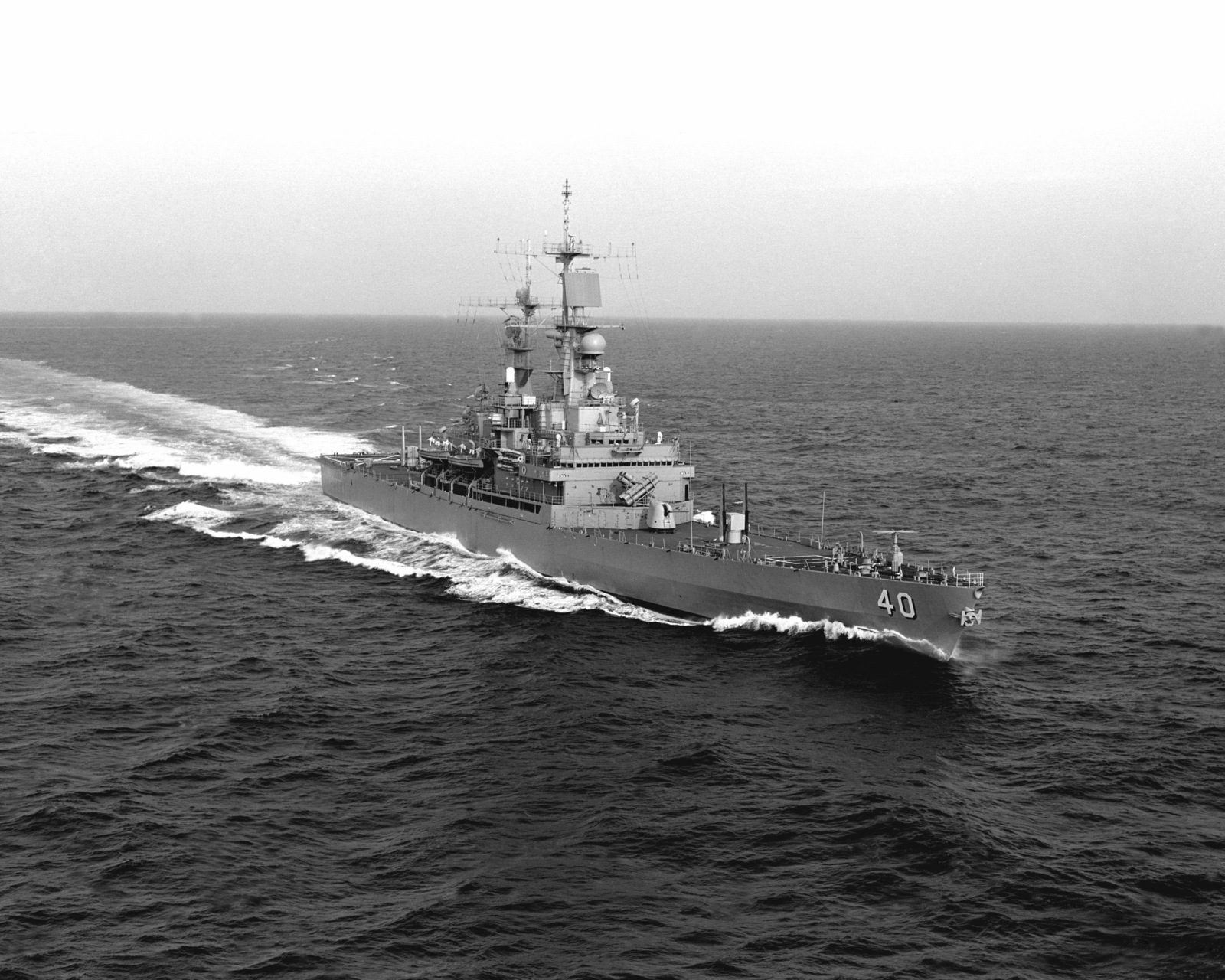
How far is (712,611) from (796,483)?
25820 millimetres

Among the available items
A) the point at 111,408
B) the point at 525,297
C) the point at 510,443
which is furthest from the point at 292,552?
the point at 111,408

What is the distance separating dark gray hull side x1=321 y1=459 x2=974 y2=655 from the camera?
111ft

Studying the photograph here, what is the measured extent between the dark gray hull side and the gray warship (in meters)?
0.05

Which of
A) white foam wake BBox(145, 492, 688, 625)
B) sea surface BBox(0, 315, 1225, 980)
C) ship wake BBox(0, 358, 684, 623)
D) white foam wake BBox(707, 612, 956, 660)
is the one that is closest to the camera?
sea surface BBox(0, 315, 1225, 980)

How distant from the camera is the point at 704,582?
37938mm

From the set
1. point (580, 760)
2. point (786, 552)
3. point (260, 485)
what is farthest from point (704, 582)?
point (260, 485)

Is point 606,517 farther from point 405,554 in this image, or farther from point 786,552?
point 405,554

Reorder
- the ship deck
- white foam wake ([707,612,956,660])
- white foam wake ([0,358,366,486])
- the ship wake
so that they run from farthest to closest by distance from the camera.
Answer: white foam wake ([0,358,366,486]) → the ship wake → the ship deck → white foam wake ([707,612,956,660])

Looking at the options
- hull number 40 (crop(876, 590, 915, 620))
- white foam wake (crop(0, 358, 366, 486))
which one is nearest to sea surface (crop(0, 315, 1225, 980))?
hull number 40 (crop(876, 590, 915, 620))

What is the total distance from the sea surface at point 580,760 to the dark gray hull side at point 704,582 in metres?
0.82

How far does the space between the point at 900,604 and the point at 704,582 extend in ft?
22.2

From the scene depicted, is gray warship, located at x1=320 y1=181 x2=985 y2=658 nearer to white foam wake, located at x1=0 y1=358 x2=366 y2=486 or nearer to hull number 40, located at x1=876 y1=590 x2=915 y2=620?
hull number 40, located at x1=876 y1=590 x2=915 y2=620

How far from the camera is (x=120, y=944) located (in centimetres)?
1967

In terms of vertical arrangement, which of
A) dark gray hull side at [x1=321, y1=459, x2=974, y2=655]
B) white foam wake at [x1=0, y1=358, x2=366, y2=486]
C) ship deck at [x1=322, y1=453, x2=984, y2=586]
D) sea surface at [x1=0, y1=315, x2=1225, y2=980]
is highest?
white foam wake at [x1=0, y1=358, x2=366, y2=486]
